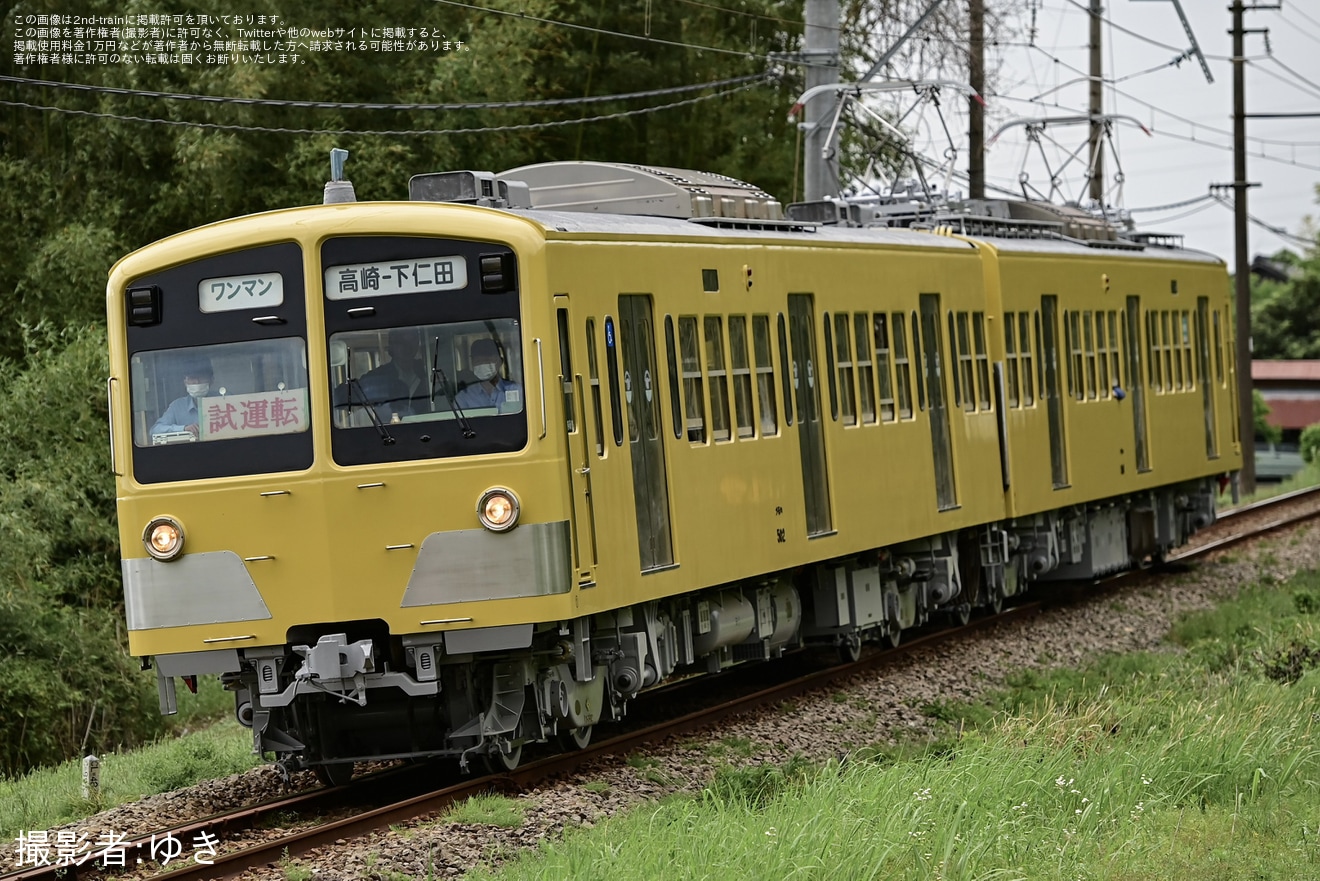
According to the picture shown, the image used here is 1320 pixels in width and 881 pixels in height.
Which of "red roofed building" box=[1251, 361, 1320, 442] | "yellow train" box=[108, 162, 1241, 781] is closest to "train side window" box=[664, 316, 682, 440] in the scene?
"yellow train" box=[108, 162, 1241, 781]

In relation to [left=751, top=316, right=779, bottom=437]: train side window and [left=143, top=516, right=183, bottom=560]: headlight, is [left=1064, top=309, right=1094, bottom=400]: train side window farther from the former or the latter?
[left=143, top=516, right=183, bottom=560]: headlight

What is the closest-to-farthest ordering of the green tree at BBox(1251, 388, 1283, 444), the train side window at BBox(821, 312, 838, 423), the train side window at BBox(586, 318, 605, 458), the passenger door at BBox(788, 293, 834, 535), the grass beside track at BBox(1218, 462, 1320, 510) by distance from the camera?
the train side window at BBox(586, 318, 605, 458), the passenger door at BBox(788, 293, 834, 535), the train side window at BBox(821, 312, 838, 423), the grass beside track at BBox(1218, 462, 1320, 510), the green tree at BBox(1251, 388, 1283, 444)

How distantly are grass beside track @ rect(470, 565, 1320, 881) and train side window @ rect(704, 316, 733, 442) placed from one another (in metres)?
2.25

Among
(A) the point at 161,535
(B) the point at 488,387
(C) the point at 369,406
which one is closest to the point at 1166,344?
(B) the point at 488,387

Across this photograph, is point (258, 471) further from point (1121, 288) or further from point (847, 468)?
point (1121, 288)

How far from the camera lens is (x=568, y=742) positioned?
Answer: 11.3 meters

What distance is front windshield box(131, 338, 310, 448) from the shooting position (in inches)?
395

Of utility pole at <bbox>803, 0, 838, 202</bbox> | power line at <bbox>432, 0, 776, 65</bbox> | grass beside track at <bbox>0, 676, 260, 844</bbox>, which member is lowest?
grass beside track at <bbox>0, 676, 260, 844</bbox>

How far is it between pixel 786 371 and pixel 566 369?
3.21 m

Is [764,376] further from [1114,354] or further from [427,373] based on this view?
[1114,354]

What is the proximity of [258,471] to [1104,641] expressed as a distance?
8925 mm

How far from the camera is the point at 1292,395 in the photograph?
61.9 m

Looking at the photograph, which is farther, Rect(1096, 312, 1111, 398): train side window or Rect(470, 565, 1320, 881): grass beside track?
Rect(1096, 312, 1111, 398): train side window

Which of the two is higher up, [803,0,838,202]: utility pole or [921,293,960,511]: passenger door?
[803,0,838,202]: utility pole
